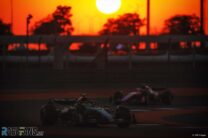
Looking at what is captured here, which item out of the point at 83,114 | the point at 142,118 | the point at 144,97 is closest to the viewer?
the point at 83,114

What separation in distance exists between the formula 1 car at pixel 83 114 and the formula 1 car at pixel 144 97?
22.4 feet

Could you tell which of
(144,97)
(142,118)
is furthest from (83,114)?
(144,97)

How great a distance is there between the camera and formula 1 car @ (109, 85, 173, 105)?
76.6 ft

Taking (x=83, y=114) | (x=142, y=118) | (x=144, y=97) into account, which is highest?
(x=83, y=114)

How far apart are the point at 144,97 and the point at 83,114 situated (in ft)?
26.2

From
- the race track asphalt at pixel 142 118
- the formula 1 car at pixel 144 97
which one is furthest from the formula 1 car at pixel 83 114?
the formula 1 car at pixel 144 97

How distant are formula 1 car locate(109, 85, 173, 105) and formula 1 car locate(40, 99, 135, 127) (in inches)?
269

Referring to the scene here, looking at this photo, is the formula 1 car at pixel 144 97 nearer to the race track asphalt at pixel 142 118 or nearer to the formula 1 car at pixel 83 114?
the race track asphalt at pixel 142 118

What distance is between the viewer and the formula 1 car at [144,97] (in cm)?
2336

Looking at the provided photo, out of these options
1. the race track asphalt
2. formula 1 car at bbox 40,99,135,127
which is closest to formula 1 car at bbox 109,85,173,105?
the race track asphalt

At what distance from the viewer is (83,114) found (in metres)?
15.7

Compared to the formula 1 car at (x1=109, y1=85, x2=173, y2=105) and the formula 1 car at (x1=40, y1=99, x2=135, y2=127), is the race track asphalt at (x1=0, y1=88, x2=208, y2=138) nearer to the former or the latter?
the formula 1 car at (x1=40, y1=99, x2=135, y2=127)

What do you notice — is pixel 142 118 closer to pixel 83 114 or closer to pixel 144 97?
pixel 83 114

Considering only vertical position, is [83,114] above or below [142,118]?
above
